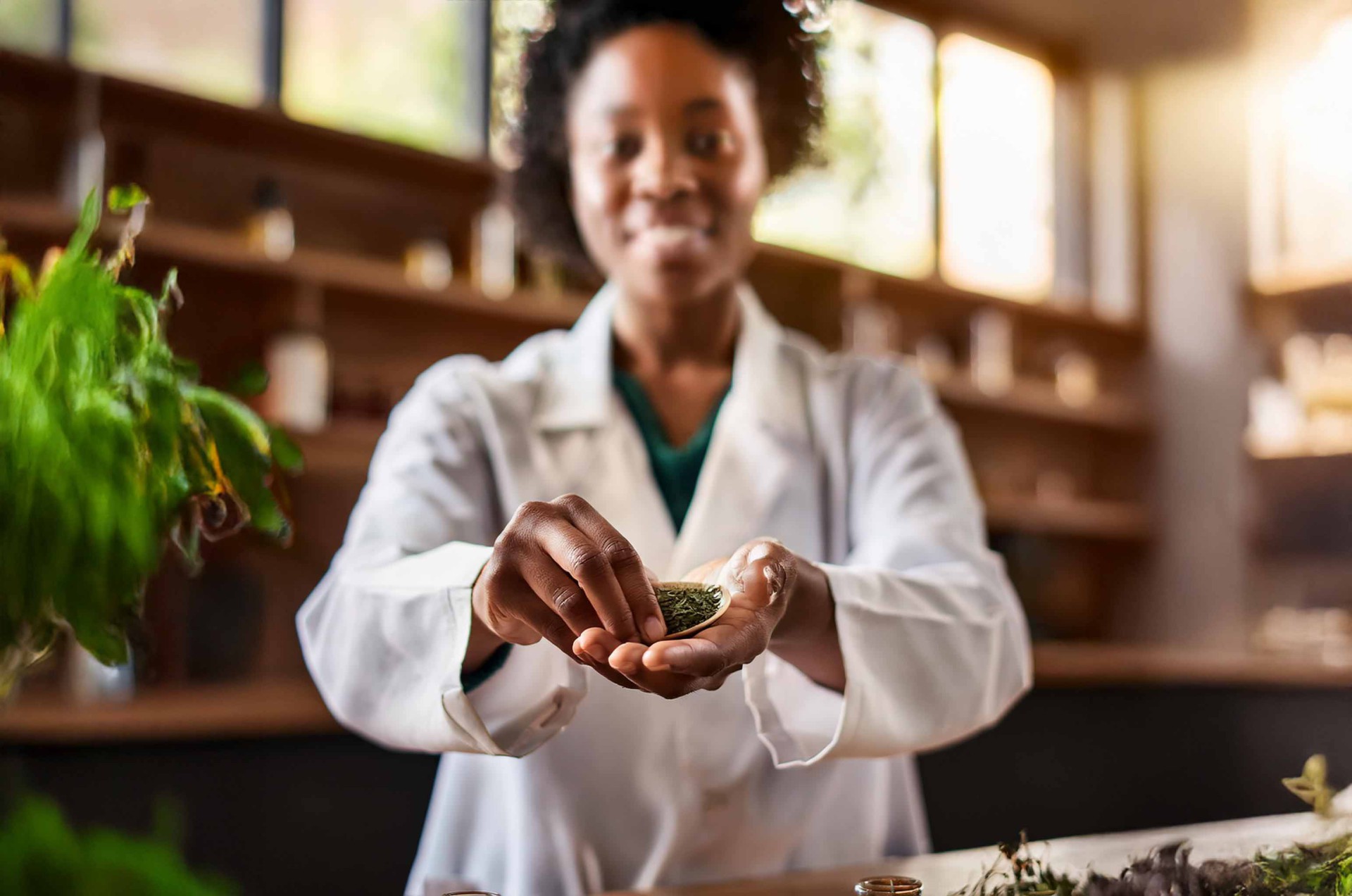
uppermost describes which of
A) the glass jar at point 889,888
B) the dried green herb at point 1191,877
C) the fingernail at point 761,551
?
the fingernail at point 761,551

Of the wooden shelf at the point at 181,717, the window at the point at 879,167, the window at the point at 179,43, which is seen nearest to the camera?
the wooden shelf at the point at 181,717

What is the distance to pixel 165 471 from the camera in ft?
1.95

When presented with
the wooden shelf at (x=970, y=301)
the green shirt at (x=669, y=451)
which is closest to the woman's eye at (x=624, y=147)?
the green shirt at (x=669, y=451)

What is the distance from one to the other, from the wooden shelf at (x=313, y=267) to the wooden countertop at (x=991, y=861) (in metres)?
1.51

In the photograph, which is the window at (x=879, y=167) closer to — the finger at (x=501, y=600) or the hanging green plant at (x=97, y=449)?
the finger at (x=501, y=600)

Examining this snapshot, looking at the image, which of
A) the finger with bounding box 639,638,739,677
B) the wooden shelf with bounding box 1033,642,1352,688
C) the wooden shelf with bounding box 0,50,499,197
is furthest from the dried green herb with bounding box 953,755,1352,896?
the wooden shelf with bounding box 1033,642,1352,688

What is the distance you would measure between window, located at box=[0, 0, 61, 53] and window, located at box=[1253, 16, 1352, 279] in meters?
3.62

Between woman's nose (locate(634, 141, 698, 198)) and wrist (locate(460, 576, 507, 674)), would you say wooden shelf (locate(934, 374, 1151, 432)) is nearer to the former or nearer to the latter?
woman's nose (locate(634, 141, 698, 198))

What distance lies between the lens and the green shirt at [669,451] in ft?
3.56

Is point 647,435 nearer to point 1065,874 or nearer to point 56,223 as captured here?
point 1065,874

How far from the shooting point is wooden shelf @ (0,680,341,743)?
6.04 feet

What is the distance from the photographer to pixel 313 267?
2.38m

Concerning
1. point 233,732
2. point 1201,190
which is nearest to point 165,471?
point 233,732

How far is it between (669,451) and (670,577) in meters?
0.20
